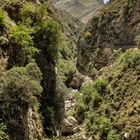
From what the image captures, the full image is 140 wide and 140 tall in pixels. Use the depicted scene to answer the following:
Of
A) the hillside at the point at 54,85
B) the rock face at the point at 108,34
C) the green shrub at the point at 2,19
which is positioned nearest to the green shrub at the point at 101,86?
the hillside at the point at 54,85

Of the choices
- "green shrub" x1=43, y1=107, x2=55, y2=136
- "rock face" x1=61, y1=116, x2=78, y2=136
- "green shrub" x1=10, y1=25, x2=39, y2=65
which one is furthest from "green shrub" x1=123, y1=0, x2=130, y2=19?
"green shrub" x1=10, y1=25, x2=39, y2=65

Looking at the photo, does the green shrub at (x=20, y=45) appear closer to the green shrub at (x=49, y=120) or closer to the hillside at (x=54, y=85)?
the hillside at (x=54, y=85)

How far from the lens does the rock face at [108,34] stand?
346ft

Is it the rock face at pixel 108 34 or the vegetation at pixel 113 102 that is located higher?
the rock face at pixel 108 34

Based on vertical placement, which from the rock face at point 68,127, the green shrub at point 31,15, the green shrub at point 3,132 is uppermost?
the green shrub at point 31,15

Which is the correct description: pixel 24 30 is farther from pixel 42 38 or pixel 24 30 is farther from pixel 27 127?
pixel 27 127

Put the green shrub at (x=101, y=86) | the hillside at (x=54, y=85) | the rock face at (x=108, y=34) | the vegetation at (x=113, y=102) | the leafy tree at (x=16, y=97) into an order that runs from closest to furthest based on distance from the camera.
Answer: the leafy tree at (x=16, y=97)
the hillside at (x=54, y=85)
the vegetation at (x=113, y=102)
the green shrub at (x=101, y=86)
the rock face at (x=108, y=34)

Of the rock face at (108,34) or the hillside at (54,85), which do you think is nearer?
the hillside at (54,85)

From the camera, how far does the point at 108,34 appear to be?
379 feet

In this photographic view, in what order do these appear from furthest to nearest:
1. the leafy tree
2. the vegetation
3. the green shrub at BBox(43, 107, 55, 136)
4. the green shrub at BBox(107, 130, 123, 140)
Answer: the vegetation
the green shrub at BBox(107, 130, 123, 140)
the green shrub at BBox(43, 107, 55, 136)
the leafy tree

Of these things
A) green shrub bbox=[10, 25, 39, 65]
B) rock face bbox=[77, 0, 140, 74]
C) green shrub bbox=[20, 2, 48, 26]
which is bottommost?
green shrub bbox=[10, 25, 39, 65]

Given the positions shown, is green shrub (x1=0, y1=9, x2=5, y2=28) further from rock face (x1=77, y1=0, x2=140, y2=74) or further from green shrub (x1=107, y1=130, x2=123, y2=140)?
rock face (x1=77, y1=0, x2=140, y2=74)

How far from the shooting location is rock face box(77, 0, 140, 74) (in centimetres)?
10531

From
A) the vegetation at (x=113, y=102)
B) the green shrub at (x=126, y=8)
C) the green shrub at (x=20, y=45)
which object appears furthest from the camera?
the green shrub at (x=126, y=8)
